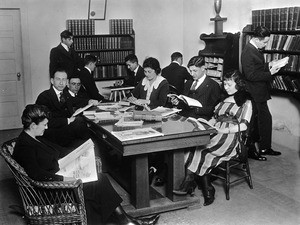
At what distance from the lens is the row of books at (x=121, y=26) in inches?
297

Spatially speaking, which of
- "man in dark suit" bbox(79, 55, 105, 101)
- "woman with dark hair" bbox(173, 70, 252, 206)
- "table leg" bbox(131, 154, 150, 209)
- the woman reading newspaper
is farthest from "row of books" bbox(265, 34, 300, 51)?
the woman reading newspaper

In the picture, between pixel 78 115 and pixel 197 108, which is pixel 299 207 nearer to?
pixel 197 108

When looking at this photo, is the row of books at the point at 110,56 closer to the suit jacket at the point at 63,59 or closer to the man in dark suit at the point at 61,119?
the suit jacket at the point at 63,59

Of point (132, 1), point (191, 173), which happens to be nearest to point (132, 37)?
point (132, 1)

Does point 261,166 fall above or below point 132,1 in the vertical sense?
below

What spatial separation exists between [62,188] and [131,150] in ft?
2.21

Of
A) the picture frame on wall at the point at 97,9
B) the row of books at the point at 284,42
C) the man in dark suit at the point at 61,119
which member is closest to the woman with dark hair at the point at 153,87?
the man in dark suit at the point at 61,119

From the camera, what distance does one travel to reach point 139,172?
329 cm

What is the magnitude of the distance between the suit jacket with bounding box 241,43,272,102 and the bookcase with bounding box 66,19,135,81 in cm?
320

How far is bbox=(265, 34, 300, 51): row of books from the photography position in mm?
5205

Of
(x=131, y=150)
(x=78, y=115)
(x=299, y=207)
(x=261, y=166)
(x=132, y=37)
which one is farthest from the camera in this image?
(x=132, y=37)

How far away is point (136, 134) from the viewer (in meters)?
3.15

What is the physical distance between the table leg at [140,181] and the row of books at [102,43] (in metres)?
4.48

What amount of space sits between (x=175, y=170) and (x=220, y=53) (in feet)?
12.8
